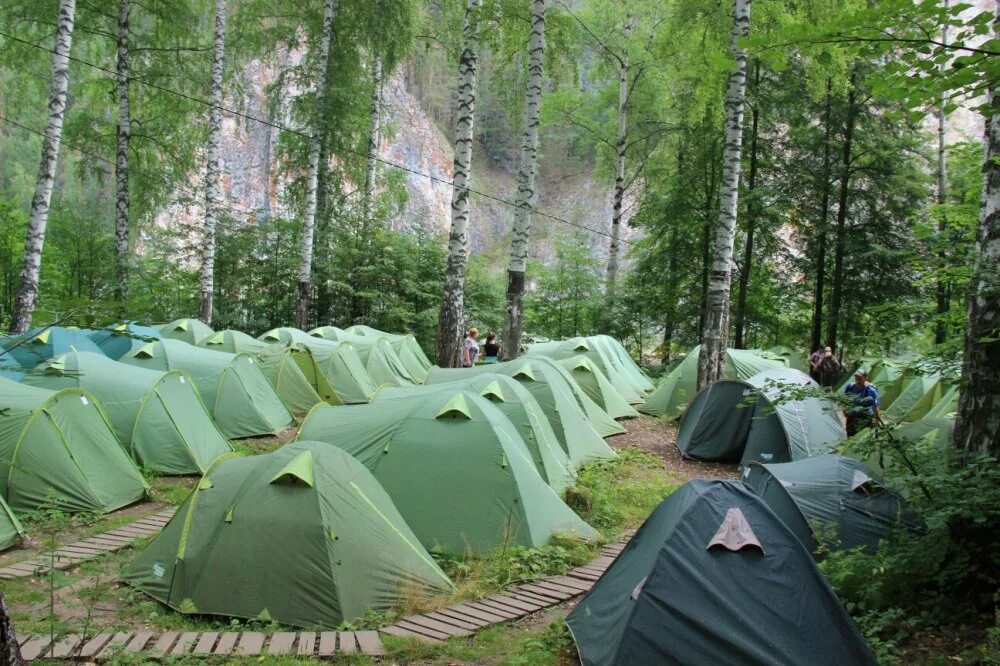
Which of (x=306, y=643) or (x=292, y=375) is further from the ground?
(x=292, y=375)

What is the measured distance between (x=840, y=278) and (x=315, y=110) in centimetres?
1292

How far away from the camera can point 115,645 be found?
4.38 metres

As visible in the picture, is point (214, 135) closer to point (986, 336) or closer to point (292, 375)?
point (292, 375)

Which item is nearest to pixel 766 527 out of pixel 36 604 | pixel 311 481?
pixel 311 481

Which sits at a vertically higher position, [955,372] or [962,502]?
[955,372]

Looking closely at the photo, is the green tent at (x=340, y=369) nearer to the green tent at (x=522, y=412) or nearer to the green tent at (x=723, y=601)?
the green tent at (x=522, y=412)

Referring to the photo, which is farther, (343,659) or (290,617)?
(290,617)

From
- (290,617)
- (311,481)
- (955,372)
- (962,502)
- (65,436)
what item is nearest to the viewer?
(962,502)

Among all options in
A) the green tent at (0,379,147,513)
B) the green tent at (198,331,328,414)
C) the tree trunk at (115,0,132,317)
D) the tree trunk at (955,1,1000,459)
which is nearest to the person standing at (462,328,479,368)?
the green tent at (198,331,328,414)

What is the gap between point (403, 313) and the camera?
18.9 m

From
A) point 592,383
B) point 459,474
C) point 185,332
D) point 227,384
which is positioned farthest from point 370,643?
point 185,332

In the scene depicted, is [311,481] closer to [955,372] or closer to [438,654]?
[438,654]

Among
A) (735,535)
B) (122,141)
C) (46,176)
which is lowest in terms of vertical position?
(735,535)

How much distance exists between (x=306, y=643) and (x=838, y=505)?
165 inches
